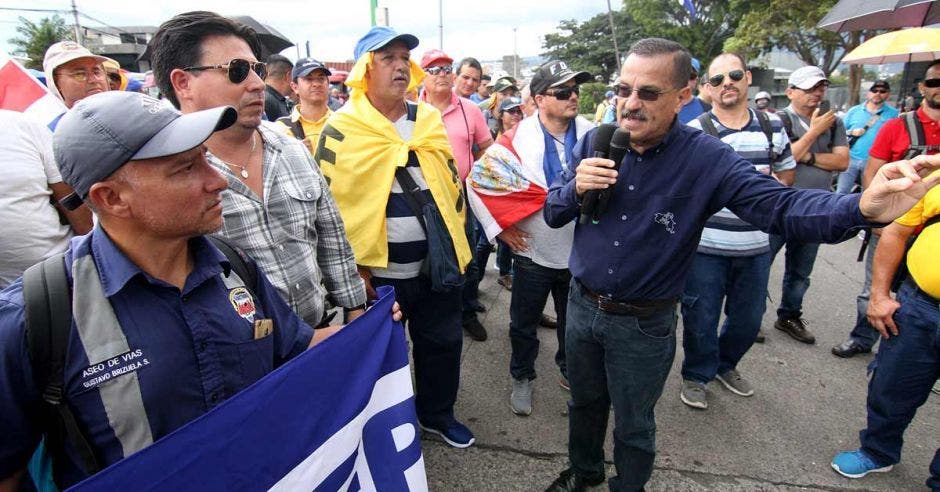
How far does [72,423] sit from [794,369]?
4426 millimetres

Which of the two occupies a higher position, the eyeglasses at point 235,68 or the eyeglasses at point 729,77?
the eyeglasses at point 235,68

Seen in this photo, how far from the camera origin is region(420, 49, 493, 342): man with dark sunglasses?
4.20 metres

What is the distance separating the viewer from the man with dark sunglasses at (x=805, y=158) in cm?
418

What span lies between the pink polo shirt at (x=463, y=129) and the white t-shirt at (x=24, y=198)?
97.8 inches

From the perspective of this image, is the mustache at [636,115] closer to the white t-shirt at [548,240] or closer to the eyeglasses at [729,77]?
the white t-shirt at [548,240]

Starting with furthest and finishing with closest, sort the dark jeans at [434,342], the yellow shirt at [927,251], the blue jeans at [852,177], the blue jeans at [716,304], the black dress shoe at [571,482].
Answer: the blue jeans at [852,177] < the blue jeans at [716,304] < the dark jeans at [434,342] < the black dress shoe at [571,482] < the yellow shirt at [927,251]

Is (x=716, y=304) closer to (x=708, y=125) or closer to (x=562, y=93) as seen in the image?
(x=708, y=125)

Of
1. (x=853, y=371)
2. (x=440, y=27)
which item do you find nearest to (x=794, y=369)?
(x=853, y=371)

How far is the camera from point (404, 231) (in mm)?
2809

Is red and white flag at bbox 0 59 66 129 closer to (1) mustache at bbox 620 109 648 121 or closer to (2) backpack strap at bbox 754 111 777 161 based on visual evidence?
(1) mustache at bbox 620 109 648 121

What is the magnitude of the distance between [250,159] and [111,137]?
88 centimetres

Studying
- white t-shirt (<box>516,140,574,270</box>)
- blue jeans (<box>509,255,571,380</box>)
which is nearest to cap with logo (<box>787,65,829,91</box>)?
white t-shirt (<box>516,140,574,270</box>)

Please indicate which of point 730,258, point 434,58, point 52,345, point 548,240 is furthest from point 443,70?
point 52,345

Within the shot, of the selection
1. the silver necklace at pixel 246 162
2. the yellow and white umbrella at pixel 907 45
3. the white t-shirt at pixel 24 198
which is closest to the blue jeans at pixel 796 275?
the yellow and white umbrella at pixel 907 45
